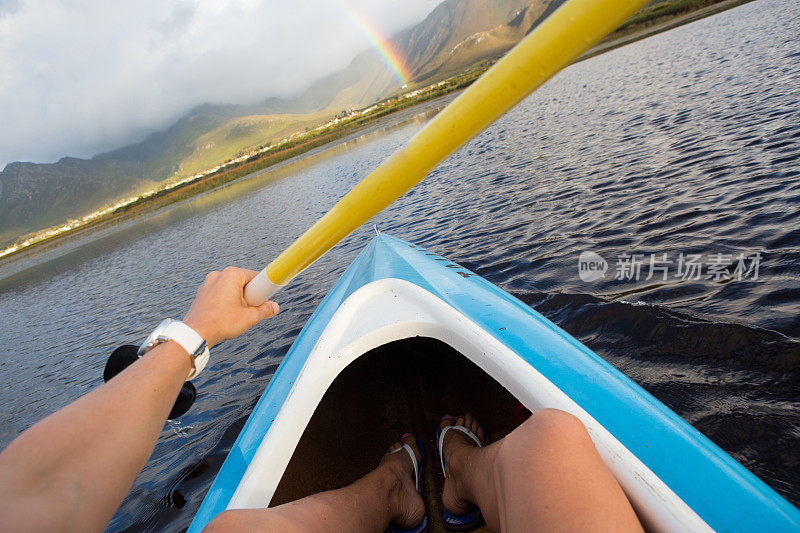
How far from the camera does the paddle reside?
1.02 meters

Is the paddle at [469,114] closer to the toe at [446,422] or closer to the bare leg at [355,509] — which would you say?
the bare leg at [355,509]

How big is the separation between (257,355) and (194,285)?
590 cm

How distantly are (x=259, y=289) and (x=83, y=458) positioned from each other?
751 millimetres

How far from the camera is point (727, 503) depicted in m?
1.16

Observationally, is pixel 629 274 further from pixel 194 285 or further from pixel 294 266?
pixel 194 285

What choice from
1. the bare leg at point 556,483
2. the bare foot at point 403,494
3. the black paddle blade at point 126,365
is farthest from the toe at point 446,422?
the black paddle blade at point 126,365

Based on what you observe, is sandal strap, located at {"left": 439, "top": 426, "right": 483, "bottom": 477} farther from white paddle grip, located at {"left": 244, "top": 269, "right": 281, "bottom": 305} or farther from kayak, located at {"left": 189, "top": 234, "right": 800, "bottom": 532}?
white paddle grip, located at {"left": 244, "top": 269, "right": 281, "bottom": 305}

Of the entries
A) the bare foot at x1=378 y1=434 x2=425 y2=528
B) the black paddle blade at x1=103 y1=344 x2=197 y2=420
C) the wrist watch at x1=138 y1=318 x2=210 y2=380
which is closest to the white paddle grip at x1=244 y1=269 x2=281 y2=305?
the wrist watch at x1=138 y1=318 x2=210 y2=380

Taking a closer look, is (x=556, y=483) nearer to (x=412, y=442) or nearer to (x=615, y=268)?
(x=412, y=442)

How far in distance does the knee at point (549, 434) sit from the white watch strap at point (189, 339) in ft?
3.43

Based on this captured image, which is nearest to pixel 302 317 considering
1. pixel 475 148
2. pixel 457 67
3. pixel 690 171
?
pixel 690 171

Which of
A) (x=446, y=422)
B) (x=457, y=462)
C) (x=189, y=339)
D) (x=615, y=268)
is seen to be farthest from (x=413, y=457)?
(x=615, y=268)

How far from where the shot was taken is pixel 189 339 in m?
1.27

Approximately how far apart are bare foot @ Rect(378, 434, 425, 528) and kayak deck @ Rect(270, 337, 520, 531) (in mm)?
258
